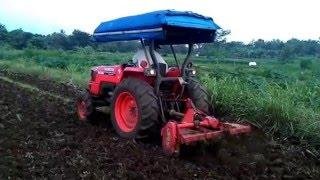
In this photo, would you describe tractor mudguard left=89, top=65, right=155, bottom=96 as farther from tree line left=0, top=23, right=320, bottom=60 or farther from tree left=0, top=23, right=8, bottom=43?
tree left=0, top=23, right=8, bottom=43

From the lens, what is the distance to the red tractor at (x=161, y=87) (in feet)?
17.8

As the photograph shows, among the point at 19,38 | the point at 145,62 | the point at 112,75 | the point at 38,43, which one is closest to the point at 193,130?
the point at 145,62

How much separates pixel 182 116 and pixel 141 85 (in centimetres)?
66

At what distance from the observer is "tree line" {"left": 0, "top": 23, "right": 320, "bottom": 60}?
3439 centimetres

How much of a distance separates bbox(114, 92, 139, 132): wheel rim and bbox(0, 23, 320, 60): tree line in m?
23.8

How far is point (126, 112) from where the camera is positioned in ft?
21.1

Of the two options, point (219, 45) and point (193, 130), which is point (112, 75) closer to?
point (193, 130)

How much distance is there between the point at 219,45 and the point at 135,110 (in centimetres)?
2788

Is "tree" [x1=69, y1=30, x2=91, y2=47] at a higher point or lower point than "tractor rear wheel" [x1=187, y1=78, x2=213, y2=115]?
lower

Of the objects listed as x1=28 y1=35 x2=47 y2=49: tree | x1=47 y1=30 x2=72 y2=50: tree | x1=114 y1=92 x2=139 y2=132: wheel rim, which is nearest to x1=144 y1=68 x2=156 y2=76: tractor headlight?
x1=114 y1=92 x2=139 y2=132: wheel rim

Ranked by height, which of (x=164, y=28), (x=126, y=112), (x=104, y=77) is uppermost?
(x=164, y=28)

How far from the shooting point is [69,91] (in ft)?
39.9

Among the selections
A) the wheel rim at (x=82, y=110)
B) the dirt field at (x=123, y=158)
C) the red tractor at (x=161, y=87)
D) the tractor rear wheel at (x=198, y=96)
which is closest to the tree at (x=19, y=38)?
the wheel rim at (x=82, y=110)

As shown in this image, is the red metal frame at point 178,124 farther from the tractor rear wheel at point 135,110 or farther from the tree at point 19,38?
the tree at point 19,38
